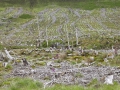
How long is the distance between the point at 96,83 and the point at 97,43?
194 ft

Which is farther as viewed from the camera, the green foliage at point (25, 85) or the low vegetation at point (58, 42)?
the low vegetation at point (58, 42)

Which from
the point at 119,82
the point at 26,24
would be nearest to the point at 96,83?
the point at 119,82

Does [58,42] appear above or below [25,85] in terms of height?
below

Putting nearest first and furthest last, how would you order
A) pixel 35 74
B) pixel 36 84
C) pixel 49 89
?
1. pixel 49 89
2. pixel 36 84
3. pixel 35 74

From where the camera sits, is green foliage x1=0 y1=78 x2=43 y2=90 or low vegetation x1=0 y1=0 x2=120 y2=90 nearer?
green foliage x1=0 y1=78 x2=43 y2=90

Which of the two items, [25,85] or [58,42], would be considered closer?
[25,85]

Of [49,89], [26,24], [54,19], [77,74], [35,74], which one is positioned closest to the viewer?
[49,89]

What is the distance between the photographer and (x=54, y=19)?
193000 mm

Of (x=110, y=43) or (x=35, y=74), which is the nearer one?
(x=35, y=74)

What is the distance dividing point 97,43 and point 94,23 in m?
84.4

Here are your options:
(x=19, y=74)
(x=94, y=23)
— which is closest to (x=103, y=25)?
(x=94, y=23)

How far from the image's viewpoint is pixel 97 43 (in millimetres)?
84125

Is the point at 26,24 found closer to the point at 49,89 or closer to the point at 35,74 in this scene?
the point at 35,74

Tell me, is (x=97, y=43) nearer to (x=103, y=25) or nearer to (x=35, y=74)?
(x=35, y=74)
